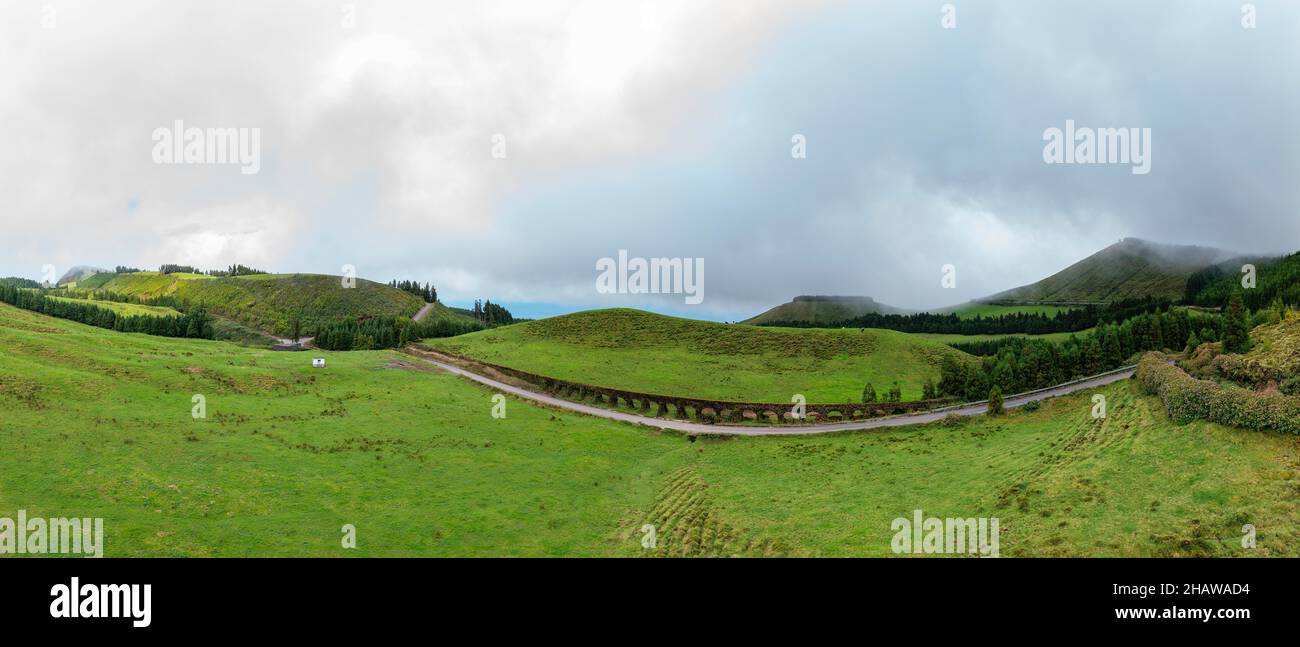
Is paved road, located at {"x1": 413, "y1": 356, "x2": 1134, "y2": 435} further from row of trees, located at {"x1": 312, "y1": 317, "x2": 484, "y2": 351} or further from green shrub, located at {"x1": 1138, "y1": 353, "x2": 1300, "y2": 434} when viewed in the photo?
row of trees, located at {"x1": 312, "y1": 317, "x2": 484, "y2": 351}

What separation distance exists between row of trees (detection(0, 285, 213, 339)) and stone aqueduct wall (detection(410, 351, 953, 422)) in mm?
99149

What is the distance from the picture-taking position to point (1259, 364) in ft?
103

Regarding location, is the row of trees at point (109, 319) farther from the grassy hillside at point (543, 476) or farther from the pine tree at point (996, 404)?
the pine tree at point (996, 404)

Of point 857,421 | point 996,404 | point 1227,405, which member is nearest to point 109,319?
point 857,421

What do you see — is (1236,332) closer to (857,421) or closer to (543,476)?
(857,421)

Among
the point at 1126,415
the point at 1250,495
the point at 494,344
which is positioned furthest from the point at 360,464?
the point at 494,344

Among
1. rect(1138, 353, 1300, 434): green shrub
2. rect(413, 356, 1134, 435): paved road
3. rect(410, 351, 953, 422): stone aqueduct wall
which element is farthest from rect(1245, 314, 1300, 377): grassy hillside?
rect(410, 351, 953, 422): stone aqueduct wall

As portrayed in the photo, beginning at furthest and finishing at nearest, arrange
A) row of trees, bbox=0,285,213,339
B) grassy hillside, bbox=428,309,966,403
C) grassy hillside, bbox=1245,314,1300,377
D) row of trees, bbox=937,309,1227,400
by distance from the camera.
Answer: row of trees, bbox=0,285,213,339, grassy hillside, bbox=428,309,966,403, row of trees, bbox=937,309,1227,400, grassy hillside, bbox=1245,314,1300,377

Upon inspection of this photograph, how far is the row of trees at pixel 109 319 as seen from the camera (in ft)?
375

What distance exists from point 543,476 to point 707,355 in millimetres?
58933

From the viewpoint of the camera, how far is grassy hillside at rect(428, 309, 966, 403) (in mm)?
74625

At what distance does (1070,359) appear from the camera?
6000 centimetres

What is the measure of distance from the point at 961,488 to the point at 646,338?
74893 millimetres

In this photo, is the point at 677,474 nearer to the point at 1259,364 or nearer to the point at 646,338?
the point at 1259,364
